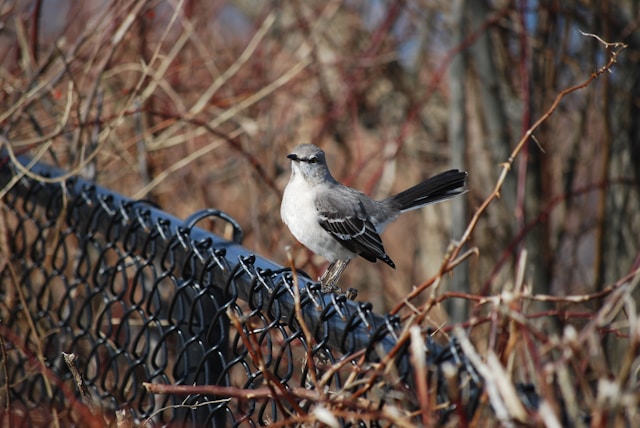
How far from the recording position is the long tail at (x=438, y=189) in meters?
3.82

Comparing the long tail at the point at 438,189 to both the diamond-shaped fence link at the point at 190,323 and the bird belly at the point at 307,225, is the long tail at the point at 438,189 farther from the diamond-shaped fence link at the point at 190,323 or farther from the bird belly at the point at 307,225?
the diamond-shaped fence link at the point at 190,323

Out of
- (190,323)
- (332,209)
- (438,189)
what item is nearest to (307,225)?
(332,209)

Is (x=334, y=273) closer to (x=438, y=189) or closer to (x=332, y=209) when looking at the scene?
(x=332, y=209)

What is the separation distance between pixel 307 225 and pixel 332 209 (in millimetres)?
195

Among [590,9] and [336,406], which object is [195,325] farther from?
[590,9]

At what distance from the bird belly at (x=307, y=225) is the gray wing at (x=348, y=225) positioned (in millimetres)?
32

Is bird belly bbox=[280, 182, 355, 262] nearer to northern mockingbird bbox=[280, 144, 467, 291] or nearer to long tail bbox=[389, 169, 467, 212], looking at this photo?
northern mockingbird bbox=[280, 144, 467, 291]

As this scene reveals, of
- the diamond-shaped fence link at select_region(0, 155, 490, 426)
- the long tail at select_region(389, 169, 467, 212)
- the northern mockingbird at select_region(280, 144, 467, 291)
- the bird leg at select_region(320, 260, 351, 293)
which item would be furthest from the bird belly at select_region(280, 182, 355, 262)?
the diamond-shaped fence link at select_region(0, 155, 490, 426)

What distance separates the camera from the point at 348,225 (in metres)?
3.79

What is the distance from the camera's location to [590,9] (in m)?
4.50

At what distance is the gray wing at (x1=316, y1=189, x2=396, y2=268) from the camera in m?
3.71

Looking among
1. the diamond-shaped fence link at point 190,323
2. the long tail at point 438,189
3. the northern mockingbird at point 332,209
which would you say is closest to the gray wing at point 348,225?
the northern mockingbird at point 332,209

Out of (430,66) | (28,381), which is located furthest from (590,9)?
(28,381)

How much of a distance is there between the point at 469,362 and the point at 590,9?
3.52 m
